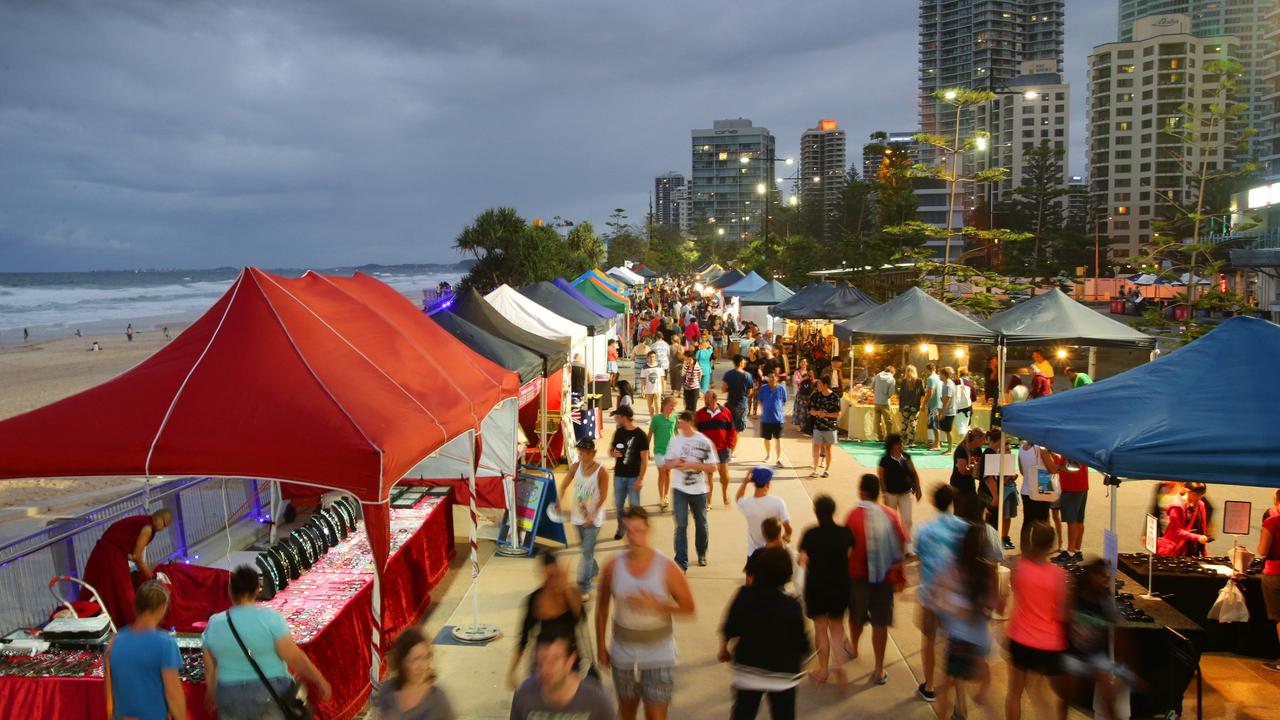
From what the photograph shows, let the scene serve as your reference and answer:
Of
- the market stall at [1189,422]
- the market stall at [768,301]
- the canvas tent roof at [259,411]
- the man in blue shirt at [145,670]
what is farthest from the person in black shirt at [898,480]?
the market stall at [768,301]

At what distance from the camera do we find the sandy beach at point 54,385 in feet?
43.4

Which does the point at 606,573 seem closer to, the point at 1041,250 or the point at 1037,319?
the point at 1037,319

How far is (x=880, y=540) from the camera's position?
5898mm

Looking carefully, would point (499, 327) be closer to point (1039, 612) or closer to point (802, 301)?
point (1039, 612)

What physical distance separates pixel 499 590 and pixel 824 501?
3661 millimetres

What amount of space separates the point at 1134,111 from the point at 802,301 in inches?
5128

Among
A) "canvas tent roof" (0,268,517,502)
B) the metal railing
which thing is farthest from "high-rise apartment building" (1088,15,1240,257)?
"canvas tent roof" (0,268,517,502)

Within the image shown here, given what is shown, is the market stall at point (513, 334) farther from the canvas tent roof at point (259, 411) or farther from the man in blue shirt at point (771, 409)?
the canvas tent roof at point (259, 411)

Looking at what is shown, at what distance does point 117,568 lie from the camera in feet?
18.9

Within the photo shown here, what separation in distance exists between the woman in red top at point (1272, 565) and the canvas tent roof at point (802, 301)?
1472cm

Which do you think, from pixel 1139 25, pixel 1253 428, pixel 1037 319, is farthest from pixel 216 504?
pixel 1139 25

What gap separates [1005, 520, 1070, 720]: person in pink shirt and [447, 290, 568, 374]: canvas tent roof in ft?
22.9

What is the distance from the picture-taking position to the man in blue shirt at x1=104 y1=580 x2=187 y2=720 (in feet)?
13.7

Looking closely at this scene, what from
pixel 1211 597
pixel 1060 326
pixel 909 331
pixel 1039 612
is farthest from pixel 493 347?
pixel 1060 326
